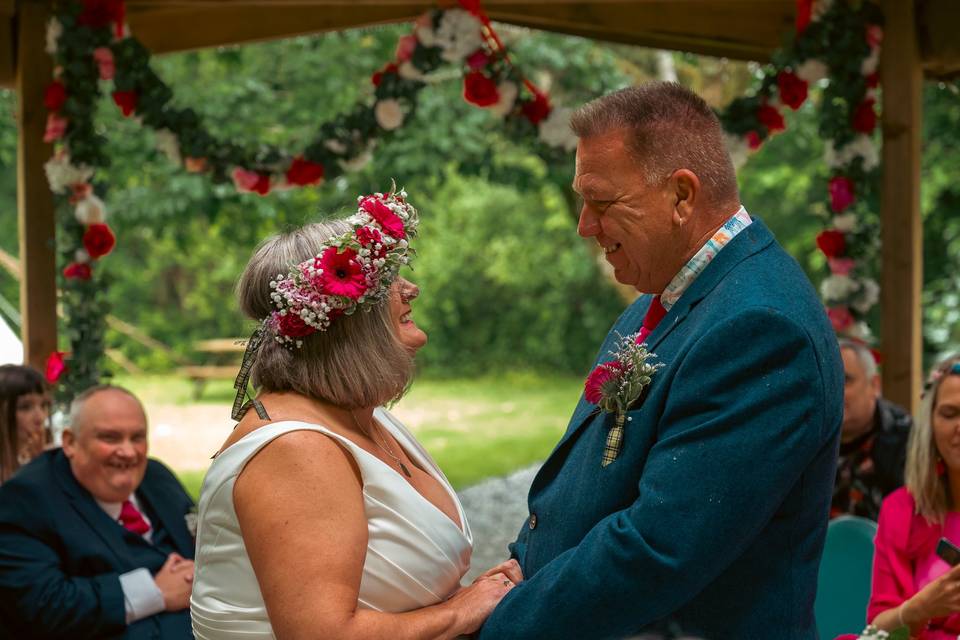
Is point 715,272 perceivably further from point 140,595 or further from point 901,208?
point 901,208

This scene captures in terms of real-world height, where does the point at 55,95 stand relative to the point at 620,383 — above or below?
above

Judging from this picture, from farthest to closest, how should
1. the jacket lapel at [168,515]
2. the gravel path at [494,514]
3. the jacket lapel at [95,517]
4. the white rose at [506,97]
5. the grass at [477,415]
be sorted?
the grass at [477,415], the gravel path at [494,514], the white rose at [506,97], the jacket lapel at [168,515], the jacket lapel at [95,517]

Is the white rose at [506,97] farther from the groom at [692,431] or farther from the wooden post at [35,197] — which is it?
the groom at [692,431]

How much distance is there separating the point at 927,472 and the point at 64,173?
440 cm

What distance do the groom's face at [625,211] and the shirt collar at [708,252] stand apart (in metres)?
0.03

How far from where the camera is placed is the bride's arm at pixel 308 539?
227 cm

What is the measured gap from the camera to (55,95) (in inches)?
237

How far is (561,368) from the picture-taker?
20.8 metres

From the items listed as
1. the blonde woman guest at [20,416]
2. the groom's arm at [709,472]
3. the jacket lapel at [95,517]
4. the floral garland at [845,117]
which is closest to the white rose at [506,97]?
the floral garland at [845,117]

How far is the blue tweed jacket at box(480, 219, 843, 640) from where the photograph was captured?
2125mm

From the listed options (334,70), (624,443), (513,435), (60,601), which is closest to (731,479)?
(624,443)

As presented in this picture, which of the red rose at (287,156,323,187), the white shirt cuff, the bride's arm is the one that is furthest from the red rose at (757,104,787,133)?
the bride's arm

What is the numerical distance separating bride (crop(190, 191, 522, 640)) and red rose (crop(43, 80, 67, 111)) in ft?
12.7

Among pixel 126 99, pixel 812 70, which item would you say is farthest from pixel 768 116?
pixel 126 99
